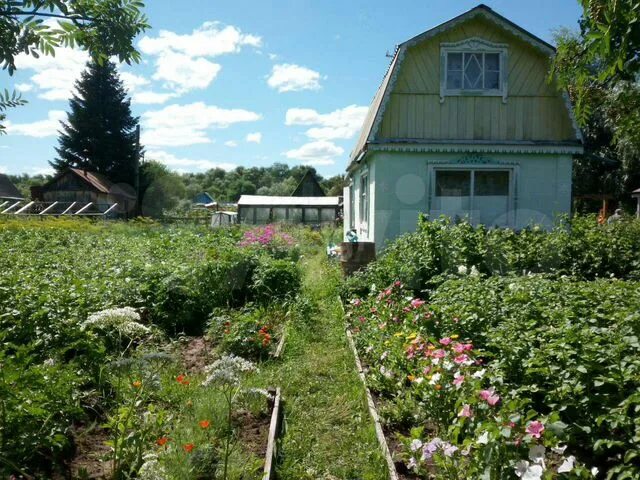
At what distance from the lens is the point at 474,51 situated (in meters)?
11.7

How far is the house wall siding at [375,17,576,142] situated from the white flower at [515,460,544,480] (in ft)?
32.1

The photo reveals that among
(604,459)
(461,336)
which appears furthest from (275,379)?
(604,459)

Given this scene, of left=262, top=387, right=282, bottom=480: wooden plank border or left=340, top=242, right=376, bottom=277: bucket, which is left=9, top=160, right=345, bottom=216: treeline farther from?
left=262, top=387, right=282, bottom=480: wooden plank border

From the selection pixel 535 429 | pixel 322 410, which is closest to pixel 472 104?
pixel 322 410

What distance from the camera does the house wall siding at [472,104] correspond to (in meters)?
11.6

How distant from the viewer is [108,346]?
5.46m

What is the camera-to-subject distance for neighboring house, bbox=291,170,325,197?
53.8m

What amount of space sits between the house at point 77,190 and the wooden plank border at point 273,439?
30.9 m

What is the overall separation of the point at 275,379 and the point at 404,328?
132 cm

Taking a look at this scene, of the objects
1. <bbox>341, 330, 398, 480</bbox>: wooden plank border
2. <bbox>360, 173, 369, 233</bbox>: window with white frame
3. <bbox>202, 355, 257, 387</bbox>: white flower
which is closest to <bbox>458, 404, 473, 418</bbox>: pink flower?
<bbox>341, 330, 398, 480</bbox>: wooden plank border

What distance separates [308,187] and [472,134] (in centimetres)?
4318

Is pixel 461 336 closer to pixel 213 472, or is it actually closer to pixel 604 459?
pixel 604 459

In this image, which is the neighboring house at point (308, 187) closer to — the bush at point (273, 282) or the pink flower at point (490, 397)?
the bush at point (273, 282)

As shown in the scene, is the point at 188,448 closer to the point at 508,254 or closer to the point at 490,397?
the point at 490,397
